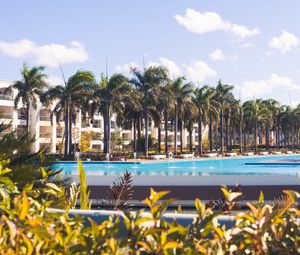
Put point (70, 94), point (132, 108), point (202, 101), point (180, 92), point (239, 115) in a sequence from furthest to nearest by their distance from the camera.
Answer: point (239, 115)
point (202, 101)
point (180, 92)
point (132, 108)
point (70, 94)

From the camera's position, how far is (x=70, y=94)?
48750 millimetres

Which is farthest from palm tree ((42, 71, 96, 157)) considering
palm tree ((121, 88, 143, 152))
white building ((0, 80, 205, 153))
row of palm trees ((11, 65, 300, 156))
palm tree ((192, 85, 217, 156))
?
palm tree ((192, 85, 217, 156))

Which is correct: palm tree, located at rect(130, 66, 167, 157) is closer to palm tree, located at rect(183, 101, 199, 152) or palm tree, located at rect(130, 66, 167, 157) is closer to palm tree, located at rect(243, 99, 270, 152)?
palm tree, located at rect(183, 101, 199, 152)

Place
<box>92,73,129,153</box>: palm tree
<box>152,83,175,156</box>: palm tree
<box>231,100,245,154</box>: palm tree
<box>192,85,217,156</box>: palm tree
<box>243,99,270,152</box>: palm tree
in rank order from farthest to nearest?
<box>243,99,270,152</box>: palm tree → <box>231,100,245,154</box>: palm tree → <box>192,85,217,156</box>: palm tree → <box>152,83,175,156</box>: palm tree → <box>92,73,129,153</box>: palm tree

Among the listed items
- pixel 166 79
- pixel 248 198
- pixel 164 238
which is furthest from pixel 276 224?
pixel 166 79

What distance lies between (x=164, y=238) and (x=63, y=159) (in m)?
47.3

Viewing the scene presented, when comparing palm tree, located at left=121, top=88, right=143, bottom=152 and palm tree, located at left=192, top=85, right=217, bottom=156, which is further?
palm tree, located at left=192, top=85, right=217, bottom=156

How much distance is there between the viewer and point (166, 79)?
53188 millimetres

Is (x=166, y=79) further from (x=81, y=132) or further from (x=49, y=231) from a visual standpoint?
(x=49, y=231)

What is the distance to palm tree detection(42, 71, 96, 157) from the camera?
4881 cm

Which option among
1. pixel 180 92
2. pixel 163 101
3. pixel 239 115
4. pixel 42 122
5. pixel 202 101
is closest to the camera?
pixel 163 101

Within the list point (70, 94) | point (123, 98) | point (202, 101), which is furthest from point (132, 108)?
point (202, 101)

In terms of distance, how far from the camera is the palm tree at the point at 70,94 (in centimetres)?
4881

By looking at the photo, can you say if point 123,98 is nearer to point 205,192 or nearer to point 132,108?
point 132,108
